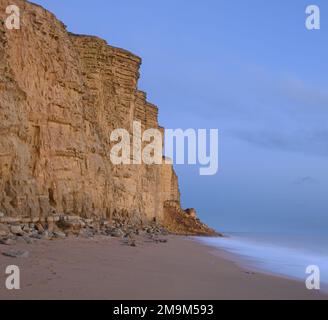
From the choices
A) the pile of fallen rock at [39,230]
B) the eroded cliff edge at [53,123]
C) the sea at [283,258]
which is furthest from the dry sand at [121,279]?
the eroded cliff edge at [53,123]

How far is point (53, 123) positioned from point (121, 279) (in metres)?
9.84

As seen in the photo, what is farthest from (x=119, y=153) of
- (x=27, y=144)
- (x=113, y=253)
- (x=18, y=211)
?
(x=113, y=253)

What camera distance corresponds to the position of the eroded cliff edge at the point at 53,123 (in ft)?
37.9

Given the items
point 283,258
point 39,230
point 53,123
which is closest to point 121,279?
point 39,230

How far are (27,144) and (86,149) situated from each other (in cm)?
419

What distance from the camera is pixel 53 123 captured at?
48.4ft

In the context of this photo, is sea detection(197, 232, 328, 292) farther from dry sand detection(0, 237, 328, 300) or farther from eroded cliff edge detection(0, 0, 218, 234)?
eroded cliff edge detection(0, 0, 218, 234)

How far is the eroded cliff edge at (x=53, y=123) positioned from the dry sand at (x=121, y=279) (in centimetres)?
361

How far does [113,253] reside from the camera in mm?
8961

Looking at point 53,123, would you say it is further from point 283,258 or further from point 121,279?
point 121,279

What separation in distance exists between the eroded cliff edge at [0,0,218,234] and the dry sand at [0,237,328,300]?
3.61 metres

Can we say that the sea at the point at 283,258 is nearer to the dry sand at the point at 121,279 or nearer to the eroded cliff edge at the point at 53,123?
the dry sand at the point at 121,279

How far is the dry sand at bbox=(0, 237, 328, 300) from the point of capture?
16.4 feet
